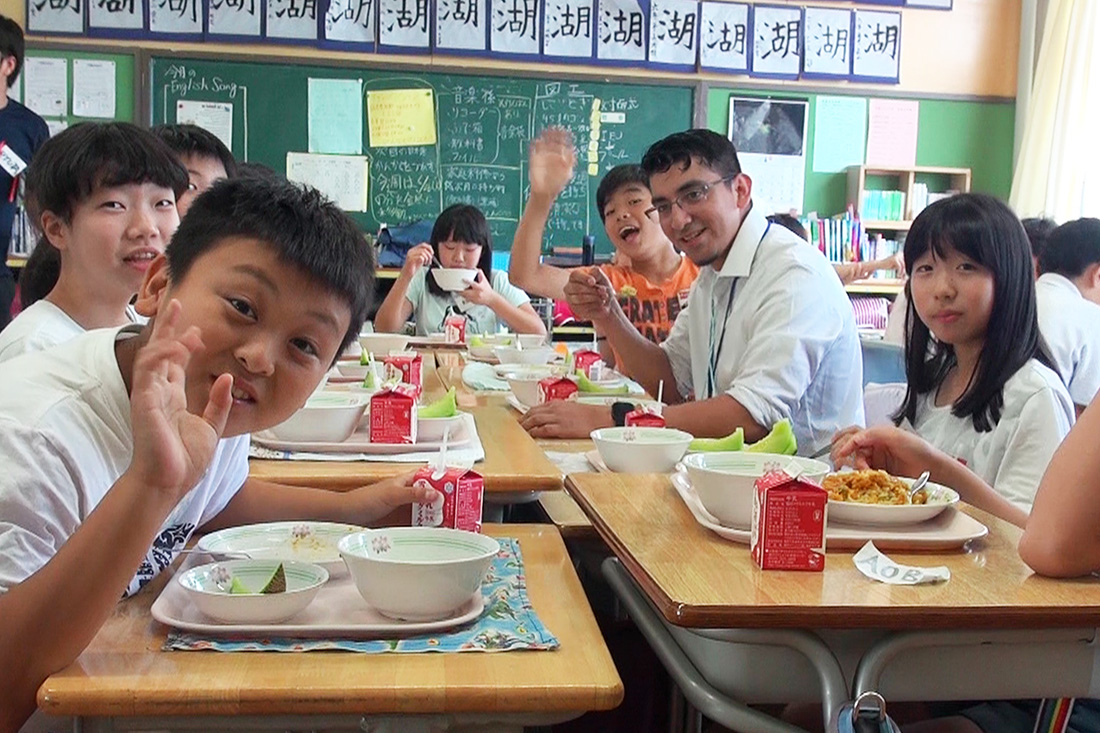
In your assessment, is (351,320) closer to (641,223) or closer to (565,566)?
(565,566)

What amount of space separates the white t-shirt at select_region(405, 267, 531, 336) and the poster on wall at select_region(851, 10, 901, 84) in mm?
2668

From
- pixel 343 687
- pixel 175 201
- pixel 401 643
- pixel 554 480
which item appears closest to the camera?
pixel 343 687

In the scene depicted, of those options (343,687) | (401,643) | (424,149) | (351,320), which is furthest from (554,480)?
(424,149)

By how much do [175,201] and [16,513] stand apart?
117 centimetres

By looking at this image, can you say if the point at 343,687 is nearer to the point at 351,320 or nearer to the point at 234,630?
the point at 234,630

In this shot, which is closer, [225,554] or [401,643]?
[401,643]

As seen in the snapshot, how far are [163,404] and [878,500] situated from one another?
854 millimetres

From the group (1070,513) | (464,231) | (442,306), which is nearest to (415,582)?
(1070,513)

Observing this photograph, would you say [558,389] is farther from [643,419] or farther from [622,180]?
[622,180]

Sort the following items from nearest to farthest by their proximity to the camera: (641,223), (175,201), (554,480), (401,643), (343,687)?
(343,687)
(401,643)
(554,480)
(175,201)
(641,223)

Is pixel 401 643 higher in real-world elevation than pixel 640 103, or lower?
lower

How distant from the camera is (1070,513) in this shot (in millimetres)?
1137

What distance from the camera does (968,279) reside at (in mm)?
1966

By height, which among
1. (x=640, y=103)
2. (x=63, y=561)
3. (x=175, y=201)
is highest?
(x=640, y=103)
